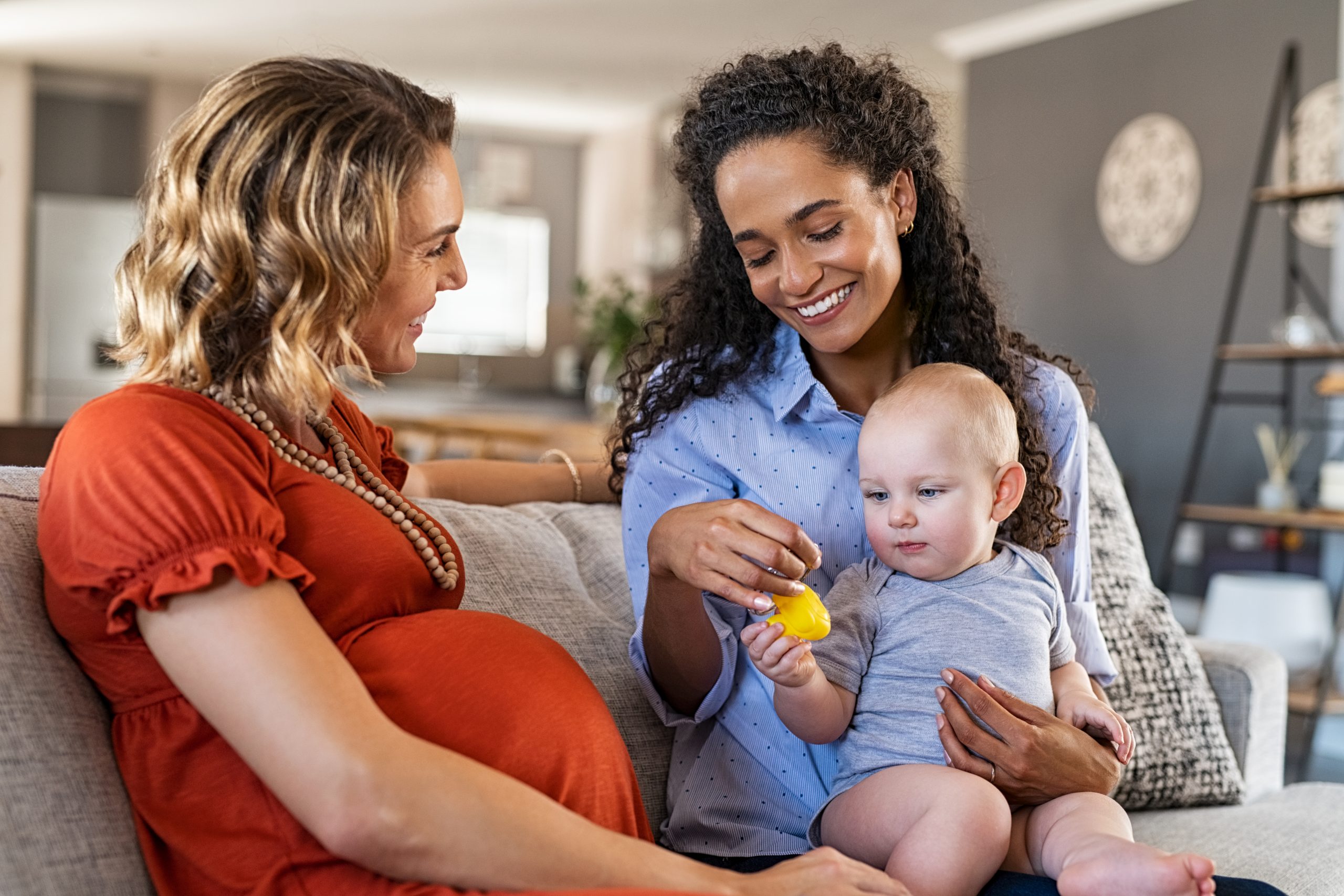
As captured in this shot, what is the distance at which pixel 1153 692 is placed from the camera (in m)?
1.98

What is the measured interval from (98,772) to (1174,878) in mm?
990

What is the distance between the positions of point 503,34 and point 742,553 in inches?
267

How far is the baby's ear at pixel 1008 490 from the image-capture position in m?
1.49

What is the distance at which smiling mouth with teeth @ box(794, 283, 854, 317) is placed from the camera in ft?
5.06

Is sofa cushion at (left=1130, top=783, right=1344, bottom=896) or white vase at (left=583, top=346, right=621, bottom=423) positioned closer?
sofa cushion at (left=1130, top=783, right=1344, bottom=896)

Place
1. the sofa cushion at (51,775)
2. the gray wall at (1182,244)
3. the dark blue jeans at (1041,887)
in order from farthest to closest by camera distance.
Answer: the gray wall at (1182,244)
the dark blue jeans at (1041,887)
the sofa cushion at (51,775)

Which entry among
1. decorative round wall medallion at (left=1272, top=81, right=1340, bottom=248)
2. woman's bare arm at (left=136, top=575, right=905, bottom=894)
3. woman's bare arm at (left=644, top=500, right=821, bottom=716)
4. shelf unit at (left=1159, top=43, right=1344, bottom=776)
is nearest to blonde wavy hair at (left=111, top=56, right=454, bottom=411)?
woman's bare arm at (left=136, top=575, right=905, bottom=894)

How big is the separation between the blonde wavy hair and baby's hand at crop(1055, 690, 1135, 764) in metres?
0.92

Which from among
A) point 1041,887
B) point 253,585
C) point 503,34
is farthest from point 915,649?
point 503,34

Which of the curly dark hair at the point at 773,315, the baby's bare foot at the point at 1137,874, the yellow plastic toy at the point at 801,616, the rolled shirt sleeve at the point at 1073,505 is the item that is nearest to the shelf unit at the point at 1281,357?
the rolled shirt sleeve at the point at 1073,505

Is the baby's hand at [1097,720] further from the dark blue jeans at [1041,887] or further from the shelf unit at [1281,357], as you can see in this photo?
the shelf unit at [1281,357]

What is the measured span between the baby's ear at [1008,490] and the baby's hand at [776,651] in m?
0.33

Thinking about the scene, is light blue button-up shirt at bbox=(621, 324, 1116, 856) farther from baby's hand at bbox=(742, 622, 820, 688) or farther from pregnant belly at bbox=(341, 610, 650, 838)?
pregnant belly at bbox=(341, 610, 650, 838)

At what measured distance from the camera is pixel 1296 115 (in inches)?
205
